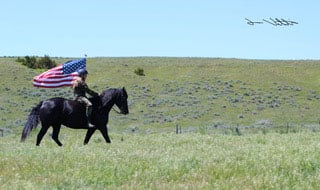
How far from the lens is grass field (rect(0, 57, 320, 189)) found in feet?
33.5

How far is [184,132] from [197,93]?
105 ft

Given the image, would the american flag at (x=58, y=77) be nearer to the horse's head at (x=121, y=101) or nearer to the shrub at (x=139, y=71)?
the horse's head at (x=121, y=101)

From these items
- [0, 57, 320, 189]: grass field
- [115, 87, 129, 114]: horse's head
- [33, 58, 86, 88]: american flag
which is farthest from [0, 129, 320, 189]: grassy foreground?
[33, 58, 86, 88]: american flag

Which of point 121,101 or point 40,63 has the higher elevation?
point 40,63

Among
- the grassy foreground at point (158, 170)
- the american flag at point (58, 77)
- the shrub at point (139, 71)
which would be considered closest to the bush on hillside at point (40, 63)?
the shrub at point (139, 71)

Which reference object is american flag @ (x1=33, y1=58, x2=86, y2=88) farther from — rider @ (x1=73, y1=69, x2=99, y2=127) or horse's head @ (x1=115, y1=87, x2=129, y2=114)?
rider @ (x1=73, y1=69, x2=99, y2=127)

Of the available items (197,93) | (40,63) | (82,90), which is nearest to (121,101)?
(82,90)

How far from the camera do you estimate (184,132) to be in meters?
34.3

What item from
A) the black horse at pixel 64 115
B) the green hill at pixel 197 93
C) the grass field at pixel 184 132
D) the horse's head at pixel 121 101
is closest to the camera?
the grass field at pixel 184 132

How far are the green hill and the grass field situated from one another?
0.12 m

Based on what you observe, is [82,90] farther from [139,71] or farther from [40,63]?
[40,63]

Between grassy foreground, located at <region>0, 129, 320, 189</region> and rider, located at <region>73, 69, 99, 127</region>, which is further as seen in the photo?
rider, located at <region>73, 69, 99, 127</region>

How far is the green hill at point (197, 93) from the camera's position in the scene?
48.7 meters

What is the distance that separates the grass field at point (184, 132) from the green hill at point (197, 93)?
12 centimetres
